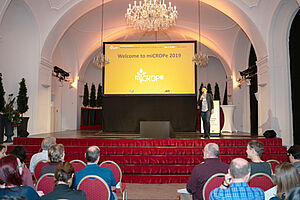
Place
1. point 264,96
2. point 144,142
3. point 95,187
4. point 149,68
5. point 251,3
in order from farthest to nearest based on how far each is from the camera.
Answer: point 149,68, point 264,96, point 251,3, point 144,142, point 95,187

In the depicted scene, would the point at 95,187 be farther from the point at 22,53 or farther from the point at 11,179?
the point at 22,53

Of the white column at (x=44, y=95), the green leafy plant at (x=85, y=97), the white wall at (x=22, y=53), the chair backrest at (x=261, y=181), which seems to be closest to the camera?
the chair backrest at (x=261, y=181)

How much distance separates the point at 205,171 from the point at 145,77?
7.62 metres

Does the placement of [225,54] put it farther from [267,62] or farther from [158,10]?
[158,10]

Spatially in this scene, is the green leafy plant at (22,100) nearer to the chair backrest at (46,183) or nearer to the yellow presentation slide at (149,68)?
the yellow presentation slide at (149,68)

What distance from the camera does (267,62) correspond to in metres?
8.40

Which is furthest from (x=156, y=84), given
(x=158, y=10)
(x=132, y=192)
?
(x=132, y=192)

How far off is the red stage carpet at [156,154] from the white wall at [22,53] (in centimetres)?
249

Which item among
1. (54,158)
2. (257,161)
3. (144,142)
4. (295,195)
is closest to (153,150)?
(144,142)

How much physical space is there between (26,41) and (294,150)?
351 inches

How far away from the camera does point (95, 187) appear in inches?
92.8

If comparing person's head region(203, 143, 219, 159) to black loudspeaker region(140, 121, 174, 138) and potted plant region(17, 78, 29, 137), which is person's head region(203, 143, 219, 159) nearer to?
black loudspeaker region(140, 121, 174, 138)

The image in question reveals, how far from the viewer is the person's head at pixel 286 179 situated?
184 cm

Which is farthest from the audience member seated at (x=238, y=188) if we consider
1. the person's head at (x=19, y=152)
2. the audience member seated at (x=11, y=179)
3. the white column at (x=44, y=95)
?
the white column at (x=44, y=95)
